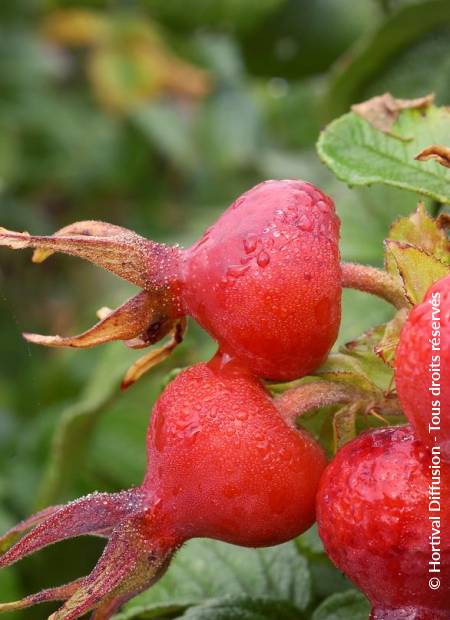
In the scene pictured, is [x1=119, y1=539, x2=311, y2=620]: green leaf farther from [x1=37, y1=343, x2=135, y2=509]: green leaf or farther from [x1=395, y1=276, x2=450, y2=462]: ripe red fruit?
[x1=395, y1=276, x2=450, y2=462]: ripe red fruit

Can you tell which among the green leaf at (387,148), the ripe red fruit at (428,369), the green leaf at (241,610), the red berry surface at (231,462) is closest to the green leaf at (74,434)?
the green leaf at (241,610)

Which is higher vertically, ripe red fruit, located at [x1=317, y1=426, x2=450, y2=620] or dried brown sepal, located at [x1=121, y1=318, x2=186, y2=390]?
dried brown sepal, located at [x1=121, y1=318, x2=186, y2=390]

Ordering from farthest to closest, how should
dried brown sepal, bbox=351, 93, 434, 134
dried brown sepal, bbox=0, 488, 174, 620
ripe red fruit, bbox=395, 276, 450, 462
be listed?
dried brown sepal, bbox=351, 93, 434, 134 → dried brown sepal, bbox=0, 488, 174, 620 → ripe red fruit, bbox=395, 276, 450, 462

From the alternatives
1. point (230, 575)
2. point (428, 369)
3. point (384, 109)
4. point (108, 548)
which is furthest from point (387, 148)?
point (230, 575)

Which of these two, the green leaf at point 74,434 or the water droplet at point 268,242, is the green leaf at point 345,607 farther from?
the green leaf at point 74,434

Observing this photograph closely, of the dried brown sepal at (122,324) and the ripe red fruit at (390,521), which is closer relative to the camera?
the ripe red fruit at (390,521)

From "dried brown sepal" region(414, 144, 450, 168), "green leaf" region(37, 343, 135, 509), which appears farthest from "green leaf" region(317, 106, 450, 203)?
"green leaf" region(37, 343, 135, 509)
